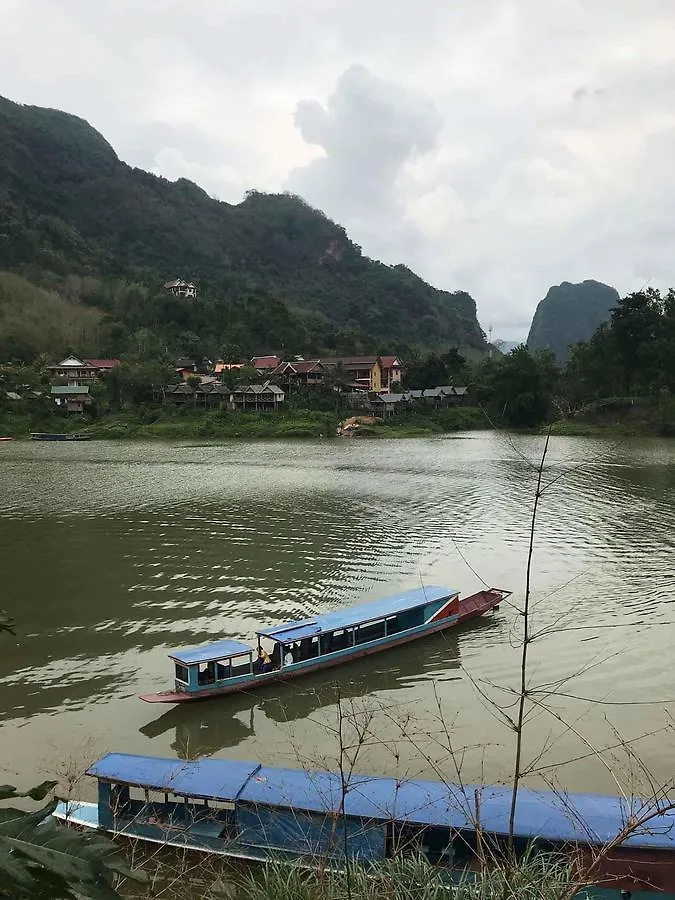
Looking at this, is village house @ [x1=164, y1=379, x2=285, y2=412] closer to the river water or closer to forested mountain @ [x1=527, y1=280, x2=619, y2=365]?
the river water

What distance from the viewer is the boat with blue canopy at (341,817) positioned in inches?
237

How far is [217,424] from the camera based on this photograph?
6988cm

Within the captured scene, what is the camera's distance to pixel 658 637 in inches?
526

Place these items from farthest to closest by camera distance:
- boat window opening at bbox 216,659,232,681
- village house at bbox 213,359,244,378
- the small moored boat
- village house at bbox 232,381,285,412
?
village house at bbox 213,359,244,378
village house at bbox 232,381,285,412
the small moored boat
boat window opening at bbox 216,659,232,681

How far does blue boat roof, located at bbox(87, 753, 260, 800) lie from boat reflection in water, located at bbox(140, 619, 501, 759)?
169cm

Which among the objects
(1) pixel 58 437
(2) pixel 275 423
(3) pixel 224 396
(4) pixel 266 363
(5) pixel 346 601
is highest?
(4) pixel 266 363

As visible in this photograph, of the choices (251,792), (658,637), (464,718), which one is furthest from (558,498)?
(251,792)

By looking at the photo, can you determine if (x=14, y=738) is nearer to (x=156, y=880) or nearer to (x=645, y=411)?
(x=156, y=880)

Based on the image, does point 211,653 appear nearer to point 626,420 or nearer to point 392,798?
point 392,798

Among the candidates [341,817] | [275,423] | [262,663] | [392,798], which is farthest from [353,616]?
[275,423]

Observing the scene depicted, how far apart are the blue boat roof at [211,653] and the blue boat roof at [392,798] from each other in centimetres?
260

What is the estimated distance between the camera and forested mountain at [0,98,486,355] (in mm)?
105562

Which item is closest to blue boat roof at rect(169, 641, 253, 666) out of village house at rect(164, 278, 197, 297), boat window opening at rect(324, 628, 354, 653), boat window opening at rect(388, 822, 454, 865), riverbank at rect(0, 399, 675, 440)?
boat window opening at rect(324, 628, 354, 653)

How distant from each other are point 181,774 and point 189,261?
159150mm
